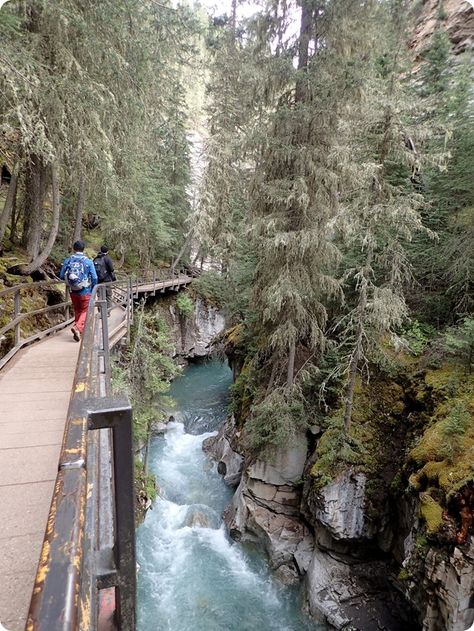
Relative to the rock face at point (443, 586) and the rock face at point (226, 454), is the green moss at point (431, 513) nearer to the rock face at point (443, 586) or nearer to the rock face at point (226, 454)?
the rock face at point (443, 586)

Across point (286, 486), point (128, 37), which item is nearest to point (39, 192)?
point (128, 37)

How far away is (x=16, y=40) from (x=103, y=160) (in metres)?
→ 2.51

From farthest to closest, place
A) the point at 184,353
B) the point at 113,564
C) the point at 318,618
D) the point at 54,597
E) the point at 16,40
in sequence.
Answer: the point at 184,353 < the point at 318,618 < the point at 16,40 < the point at 113,564 < the point at 54,597

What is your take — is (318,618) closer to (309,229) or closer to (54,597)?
(309,229)

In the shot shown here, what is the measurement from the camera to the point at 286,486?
922 centimetres

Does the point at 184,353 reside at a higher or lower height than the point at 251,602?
higher

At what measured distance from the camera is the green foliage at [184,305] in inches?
925

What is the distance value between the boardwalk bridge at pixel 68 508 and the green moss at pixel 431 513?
5836 millimetres

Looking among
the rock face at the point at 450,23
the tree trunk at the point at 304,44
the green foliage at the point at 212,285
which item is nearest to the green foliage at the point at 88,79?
the tree trunk at the point at 304,44

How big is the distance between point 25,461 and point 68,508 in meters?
2.64

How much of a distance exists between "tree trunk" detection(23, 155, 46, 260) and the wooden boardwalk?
560 centimetres

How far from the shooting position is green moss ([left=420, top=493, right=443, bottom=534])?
A: 588 centimetres

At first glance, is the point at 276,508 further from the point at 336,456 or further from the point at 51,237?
the point at 51,237

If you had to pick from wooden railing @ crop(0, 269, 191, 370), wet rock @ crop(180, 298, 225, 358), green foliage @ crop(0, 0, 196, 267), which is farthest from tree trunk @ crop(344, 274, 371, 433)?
wet rock @ crop(180, 298, 225, 358)
